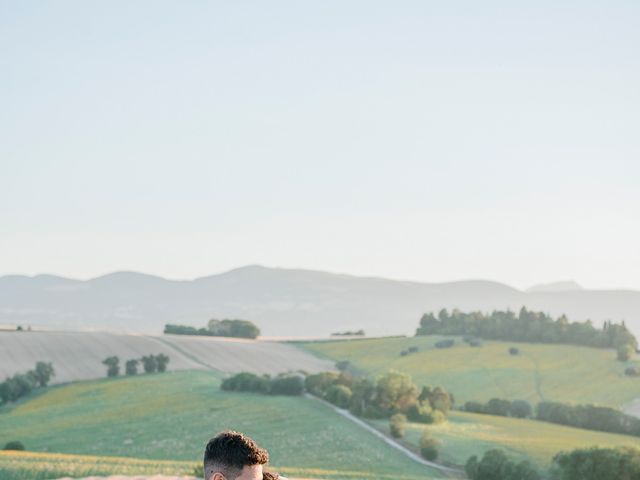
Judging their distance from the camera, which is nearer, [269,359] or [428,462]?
[428,462]

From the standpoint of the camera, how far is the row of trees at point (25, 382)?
9001 centimetres

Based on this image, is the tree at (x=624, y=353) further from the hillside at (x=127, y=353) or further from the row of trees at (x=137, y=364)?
the row of trees at (x=137, y=364)

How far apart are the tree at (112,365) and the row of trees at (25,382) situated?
5.35 meters

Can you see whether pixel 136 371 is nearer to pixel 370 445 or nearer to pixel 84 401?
pixel 84 401

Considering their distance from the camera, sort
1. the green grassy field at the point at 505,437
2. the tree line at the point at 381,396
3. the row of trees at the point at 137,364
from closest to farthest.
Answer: the green grassy field at the point at 505,437 < the tree line at the point at 381,396 < the row of trees at the point at 137,364

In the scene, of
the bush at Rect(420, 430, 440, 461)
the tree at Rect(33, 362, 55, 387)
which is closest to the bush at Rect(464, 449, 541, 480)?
the bush at Rect(420, 430, 440, 461)

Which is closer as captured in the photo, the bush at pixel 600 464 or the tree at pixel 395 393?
the bush at pixel 600 464

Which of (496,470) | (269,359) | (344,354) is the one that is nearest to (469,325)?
(344,354)

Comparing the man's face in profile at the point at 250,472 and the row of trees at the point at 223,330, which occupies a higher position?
the row of trees at the point at 223,330

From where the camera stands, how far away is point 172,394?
86.0 metres

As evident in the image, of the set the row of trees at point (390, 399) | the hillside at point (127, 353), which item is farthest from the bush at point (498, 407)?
the hillside at point (127, 353)

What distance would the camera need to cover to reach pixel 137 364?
10381 centimetres

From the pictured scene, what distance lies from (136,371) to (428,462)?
52.7 metres

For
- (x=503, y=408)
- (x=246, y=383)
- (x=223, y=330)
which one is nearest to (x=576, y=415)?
(x=503, y=408)
